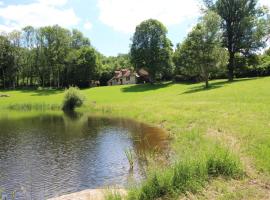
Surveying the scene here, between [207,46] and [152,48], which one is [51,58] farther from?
[207,46]

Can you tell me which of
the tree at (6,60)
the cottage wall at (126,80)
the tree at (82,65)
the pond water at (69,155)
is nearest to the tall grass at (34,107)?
the pond water at (69,155)

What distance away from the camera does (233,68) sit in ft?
237

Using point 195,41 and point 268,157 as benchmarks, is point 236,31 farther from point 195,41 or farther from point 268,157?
point 268,157

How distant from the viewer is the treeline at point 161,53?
62.2 m

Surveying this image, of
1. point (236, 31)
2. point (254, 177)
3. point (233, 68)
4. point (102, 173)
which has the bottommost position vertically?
point (102, 173)

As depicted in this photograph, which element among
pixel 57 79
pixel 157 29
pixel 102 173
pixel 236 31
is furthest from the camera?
pixel 57 79

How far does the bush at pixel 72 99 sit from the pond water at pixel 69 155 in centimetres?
1791

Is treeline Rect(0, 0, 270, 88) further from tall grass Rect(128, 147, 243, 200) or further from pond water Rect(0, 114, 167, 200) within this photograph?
tall grass Rect(128, 147, 243, 200)

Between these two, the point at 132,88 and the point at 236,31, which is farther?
the point at 132,88

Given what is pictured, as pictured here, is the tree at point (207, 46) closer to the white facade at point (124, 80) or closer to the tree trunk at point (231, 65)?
the tree trunk at point (231, 65)

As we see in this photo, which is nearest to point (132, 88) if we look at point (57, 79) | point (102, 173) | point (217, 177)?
point (57, 79)

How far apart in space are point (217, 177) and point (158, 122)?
2471 cm

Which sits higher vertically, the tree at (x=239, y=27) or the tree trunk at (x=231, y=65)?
the tree at (x=239, y=27)

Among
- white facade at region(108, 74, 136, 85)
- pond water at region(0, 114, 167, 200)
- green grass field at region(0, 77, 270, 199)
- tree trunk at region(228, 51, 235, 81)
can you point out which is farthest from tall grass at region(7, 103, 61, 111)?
white facade at region(108, 74, 136, 85)
